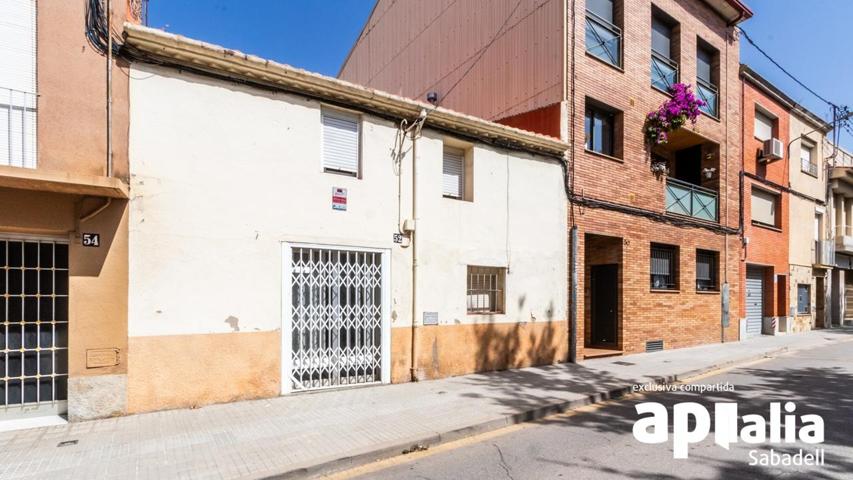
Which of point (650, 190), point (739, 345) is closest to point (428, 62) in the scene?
point (650, 190)

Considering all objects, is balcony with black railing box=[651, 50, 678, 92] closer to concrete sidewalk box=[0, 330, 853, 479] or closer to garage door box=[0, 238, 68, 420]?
concrete sidewalk box=[0, 330, 853, 479]

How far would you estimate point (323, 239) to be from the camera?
7367 millimetres

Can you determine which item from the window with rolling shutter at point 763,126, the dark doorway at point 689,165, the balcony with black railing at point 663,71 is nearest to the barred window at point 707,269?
the dark doorway at point 689,165

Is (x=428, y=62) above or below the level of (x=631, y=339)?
above

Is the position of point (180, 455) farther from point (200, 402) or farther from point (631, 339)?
point (631, 339)

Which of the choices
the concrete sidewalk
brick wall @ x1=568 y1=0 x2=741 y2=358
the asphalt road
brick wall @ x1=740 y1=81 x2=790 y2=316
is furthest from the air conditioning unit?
the concrete sidewalk

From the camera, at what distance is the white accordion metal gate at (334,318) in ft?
23.5

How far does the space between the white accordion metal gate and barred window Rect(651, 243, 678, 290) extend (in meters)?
8.20

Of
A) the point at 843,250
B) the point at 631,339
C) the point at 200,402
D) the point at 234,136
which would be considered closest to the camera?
the point at 200,402

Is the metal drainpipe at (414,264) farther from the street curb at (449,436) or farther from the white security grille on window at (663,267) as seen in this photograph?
the white security grille on window at (663,267)

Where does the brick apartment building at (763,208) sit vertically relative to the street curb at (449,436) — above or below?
above

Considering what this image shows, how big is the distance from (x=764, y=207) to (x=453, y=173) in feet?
46.6

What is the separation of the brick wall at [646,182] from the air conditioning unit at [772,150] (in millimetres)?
2235

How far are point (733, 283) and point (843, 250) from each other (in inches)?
421
